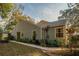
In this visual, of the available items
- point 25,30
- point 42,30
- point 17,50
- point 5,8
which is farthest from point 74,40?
point 5,8

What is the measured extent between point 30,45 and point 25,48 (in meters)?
0.09

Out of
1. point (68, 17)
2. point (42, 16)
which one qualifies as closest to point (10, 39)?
point (42, 16)

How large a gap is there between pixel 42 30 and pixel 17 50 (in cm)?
47

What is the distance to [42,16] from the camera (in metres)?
4.83

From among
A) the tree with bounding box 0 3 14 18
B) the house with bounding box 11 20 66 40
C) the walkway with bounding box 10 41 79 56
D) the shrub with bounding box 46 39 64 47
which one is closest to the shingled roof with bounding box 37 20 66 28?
the house with bounding box 11 20 66 40

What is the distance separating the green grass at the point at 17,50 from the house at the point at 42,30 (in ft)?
0.49

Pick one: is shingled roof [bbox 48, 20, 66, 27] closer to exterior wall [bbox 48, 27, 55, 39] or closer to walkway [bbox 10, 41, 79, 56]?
exterior wall [bbox 48, 27, 55, 39]

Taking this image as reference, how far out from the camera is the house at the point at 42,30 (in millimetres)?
4816

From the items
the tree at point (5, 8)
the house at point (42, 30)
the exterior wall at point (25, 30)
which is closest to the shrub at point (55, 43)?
the house at point (42, 30)

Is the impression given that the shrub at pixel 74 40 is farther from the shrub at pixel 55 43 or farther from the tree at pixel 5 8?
the tree at pixel 5 8

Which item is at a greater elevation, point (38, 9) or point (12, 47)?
point (38, 9)

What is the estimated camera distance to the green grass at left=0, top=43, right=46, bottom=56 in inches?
190

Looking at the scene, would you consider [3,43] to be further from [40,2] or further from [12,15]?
[40,2]

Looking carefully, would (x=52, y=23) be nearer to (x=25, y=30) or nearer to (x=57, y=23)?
(x=57, y=23)
